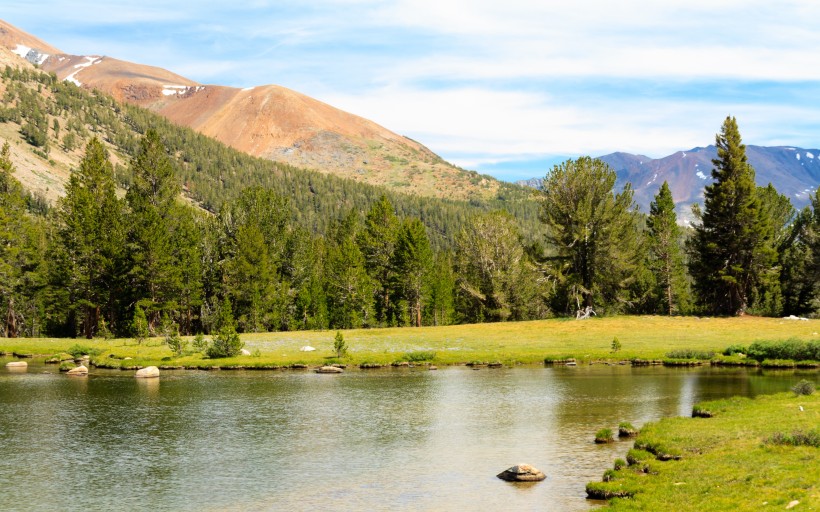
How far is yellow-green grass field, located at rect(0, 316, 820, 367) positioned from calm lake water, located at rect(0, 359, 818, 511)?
9.57 metres

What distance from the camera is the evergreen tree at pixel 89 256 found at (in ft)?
326

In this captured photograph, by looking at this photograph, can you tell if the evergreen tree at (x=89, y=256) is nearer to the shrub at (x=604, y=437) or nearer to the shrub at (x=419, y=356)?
the shrub at (x=419, y=356)

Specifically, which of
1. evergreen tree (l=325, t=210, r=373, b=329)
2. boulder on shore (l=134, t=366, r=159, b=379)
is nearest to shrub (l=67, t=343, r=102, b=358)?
boulder on shore (l=134, t=366, r=159, b=379)

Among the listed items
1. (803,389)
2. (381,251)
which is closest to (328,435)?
(803,389)

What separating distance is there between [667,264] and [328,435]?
87.5m

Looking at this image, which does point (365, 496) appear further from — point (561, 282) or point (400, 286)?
point (400, 286)

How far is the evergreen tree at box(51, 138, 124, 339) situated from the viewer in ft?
326

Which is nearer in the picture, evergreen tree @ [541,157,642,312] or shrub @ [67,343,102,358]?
shrub @ [67,343,102,358]

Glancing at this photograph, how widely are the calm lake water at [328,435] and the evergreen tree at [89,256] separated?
34.6 metres

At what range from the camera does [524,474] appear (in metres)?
28.8

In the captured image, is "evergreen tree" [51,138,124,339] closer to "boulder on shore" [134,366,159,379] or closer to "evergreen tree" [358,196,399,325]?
"boulder on shore" [134,366,159,379]

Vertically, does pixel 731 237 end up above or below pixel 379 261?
above

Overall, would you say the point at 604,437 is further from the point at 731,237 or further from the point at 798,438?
the point at 731,237

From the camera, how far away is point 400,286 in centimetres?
12025
